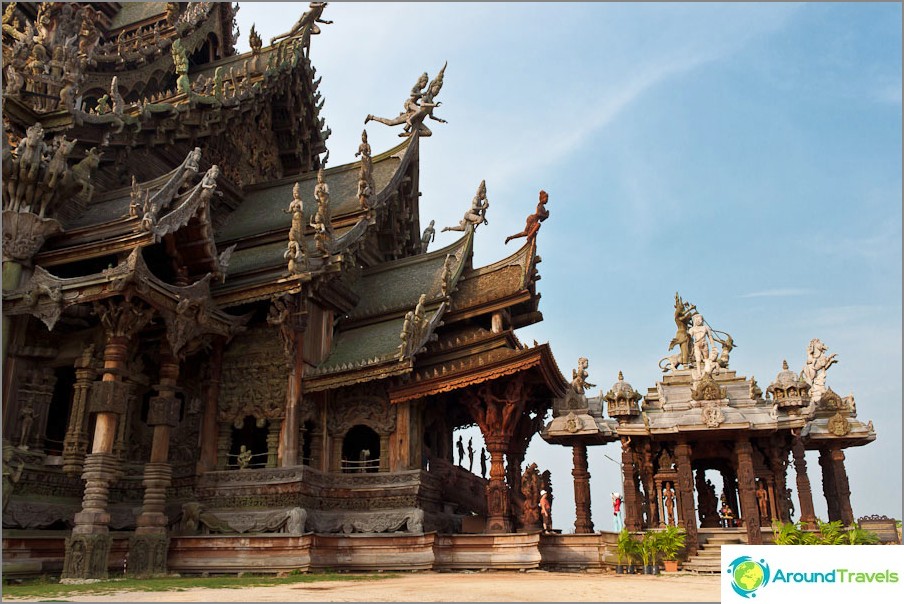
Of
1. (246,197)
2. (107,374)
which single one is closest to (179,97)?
(246,197)

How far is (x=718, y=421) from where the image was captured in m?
14.3

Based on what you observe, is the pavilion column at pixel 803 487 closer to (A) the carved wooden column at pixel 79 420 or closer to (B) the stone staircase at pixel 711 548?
(B) the stone staircase at pixel 711 548

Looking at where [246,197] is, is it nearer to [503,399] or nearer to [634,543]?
[503,399]

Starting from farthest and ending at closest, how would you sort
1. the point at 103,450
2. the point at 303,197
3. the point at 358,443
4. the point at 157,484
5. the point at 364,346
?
Answer: the point at 303,197 → the point at 358,443 → the point at 364,346 → the point at 157,484 → the point at 103,450

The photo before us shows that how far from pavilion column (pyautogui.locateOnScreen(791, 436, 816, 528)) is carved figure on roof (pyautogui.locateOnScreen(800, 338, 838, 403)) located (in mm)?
1582

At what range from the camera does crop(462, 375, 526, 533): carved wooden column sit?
44.0 feet

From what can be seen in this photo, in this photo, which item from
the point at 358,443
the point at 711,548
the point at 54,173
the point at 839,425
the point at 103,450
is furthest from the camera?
the point at 358,443

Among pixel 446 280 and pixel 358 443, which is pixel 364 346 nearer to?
pixel 446 280

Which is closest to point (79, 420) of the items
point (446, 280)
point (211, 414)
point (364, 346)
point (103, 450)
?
point (103, 450)

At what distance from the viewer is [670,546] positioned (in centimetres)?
1220

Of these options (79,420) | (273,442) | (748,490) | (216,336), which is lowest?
(748,490)

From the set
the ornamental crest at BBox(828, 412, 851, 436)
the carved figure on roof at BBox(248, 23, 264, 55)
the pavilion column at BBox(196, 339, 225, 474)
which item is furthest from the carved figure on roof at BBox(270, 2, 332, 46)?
the ornamental crest at BBox(828, 412, 851, 436)

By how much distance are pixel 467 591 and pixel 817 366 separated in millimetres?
12094

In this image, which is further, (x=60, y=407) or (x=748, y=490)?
(x=748, y=490)
